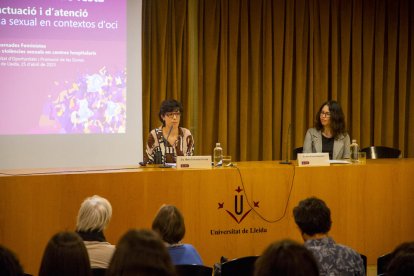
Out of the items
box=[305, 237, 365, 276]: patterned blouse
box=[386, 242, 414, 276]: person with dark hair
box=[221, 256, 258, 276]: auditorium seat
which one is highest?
box=[386, 242, 414, 276]: person with dark hair

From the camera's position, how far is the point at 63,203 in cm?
410

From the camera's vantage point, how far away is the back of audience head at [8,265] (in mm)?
1837

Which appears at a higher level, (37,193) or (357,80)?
(357,80)

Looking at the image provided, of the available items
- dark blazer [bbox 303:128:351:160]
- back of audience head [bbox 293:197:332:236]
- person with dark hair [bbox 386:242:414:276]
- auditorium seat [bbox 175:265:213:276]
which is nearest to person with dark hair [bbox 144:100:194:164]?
dark blazer [bbox 303:128:351:160]

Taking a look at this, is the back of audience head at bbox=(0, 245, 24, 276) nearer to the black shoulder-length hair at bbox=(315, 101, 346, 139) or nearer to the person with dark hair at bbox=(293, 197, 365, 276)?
the person with dark hair at bbox=(293, 197, 365, 276)

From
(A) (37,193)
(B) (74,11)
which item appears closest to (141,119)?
(B) (74,11)

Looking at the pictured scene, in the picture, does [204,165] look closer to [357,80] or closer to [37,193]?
[37,193]

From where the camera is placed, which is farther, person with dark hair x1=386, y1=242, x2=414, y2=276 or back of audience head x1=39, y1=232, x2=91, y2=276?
back of audience head x1=39, y1=232, x2=91, y2=276

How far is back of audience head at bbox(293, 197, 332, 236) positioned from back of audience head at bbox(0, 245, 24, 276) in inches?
60.2

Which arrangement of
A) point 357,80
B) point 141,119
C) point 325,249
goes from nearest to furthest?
point 325,249
point 141,119
point 357,80

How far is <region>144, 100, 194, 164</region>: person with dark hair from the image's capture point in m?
5.02

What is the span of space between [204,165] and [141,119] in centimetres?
177

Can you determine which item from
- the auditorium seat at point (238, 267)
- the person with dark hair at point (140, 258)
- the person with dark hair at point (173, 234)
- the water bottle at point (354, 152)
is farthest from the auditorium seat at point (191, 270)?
the water bottle at point (354, 152)

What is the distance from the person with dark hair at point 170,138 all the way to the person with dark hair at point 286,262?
314cm
